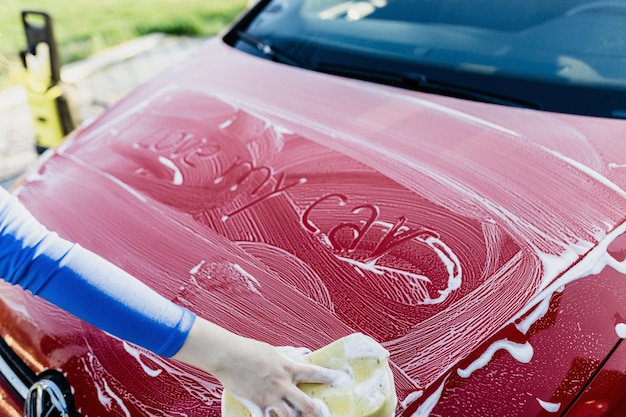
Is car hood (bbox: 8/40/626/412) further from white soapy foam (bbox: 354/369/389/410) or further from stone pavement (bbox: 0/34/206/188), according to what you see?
stone pavement (bbox: 0/34/206/188)

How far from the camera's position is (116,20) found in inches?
268

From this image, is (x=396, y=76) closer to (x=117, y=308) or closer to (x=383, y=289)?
(x=383, y=289)

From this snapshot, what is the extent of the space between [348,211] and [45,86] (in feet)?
8.71

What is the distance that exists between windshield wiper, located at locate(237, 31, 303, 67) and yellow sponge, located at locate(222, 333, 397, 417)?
1246mm

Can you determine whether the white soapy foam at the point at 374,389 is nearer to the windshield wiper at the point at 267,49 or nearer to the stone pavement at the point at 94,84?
the windshield wiper at the point at 267,49

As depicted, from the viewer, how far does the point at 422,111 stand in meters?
1.73

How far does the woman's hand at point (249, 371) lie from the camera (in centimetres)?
95

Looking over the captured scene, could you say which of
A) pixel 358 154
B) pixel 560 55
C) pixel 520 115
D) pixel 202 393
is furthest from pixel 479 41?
pixel 202 393

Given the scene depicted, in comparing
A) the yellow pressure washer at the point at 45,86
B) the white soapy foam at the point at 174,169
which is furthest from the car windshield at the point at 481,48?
the yellow pressure washer at the point at 45,86

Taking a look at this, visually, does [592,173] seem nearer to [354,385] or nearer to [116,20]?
[354,385]

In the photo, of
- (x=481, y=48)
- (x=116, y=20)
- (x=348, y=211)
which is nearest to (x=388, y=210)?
(x=348, y=211)

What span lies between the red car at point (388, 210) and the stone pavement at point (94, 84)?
6.79ft

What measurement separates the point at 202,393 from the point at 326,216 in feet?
1.59

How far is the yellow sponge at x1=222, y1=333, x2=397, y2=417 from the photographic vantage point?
3.24 feet
